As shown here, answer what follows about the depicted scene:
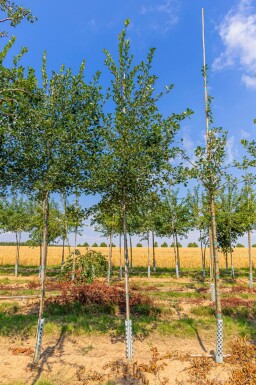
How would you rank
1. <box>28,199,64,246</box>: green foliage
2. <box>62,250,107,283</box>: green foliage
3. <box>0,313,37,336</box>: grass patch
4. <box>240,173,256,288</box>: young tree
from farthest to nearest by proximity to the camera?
<box>28,199,64,246</box>: green foliage → <box>240,173,256,288</box>: young tree → <box>62,250,107,283</box>: green foliage → <box>0,313,37,336</box>: grass patch

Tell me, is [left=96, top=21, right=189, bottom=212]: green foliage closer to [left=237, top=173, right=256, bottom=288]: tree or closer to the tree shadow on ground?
the tree shadow on ground

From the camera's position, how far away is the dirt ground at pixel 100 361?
9414 millimetres

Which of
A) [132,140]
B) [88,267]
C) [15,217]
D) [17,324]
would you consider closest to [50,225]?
[15,217]

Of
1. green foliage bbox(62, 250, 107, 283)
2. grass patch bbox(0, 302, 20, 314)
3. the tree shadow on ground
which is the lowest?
the tree shadow on ground

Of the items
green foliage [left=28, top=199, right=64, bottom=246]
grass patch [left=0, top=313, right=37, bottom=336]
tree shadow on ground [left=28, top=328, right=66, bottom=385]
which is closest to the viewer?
tree shadow on ground [left=28, top=328, right=66, bottom=385]

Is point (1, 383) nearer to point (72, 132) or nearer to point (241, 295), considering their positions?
point (72, 132)

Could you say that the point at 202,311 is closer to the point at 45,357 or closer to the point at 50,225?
the point at 45,357

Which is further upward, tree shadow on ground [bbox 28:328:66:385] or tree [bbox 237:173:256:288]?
tree [bbox 237:173:256:288]

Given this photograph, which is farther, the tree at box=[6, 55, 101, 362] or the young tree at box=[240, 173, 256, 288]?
the young tree at box=[240, 173, 256, 288]

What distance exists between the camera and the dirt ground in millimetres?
9414

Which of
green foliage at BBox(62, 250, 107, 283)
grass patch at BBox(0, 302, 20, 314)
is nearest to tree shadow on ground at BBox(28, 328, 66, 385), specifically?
grass patch at BBox(0, 302, 20, 314)

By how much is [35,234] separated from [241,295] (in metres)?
21.5

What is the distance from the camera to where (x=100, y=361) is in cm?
1048

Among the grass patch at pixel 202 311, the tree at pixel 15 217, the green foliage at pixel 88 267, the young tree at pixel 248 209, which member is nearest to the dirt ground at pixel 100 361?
the grass patch at pixel 202 311
